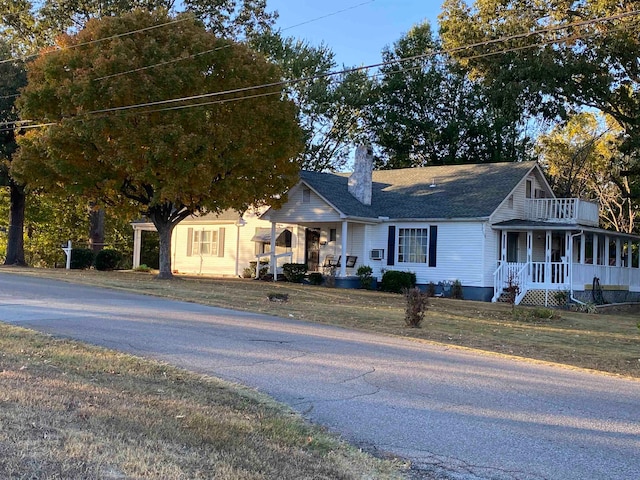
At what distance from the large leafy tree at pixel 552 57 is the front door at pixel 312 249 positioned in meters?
9.40

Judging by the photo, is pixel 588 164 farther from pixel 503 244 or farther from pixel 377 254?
pixel 377 254

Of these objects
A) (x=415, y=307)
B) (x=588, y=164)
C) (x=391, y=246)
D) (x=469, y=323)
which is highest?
(x=588, y=164)

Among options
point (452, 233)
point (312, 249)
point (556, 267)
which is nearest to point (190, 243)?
point (312, 249)

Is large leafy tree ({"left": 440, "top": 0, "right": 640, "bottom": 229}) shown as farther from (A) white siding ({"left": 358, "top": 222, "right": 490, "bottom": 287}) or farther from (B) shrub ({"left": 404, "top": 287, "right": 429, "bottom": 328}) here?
(B) shrub ({"left": 404, "top": 287, "right": 429, "bottom": 328})

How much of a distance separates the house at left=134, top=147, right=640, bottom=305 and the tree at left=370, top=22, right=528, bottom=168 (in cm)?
1112

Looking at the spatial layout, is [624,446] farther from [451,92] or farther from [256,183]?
[451,92]

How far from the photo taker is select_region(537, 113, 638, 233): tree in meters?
36.5

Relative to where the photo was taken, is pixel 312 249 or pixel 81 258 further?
pixel 81 258

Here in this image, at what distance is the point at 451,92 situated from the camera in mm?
41750

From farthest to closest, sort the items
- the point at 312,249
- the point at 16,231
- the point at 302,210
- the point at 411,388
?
the point at 16,231, the point at 312,249, the point at 302,210, the point at 411,388

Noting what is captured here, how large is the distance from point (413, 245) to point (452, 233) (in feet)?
5.70

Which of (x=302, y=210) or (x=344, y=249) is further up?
(x=302, y=210)

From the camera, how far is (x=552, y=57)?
2450 centimetres

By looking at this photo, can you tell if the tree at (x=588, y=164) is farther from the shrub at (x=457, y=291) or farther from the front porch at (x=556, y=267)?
the shrub at (x=457, y=291)
